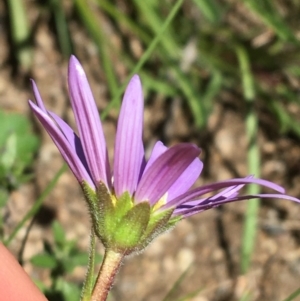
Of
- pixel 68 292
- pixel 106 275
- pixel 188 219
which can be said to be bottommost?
pixel 188 219

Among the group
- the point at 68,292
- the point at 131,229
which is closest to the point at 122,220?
the point at 131,229

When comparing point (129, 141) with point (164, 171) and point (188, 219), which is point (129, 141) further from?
point (188, 219)

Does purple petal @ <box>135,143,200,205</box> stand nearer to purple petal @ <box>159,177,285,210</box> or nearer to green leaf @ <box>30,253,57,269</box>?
purple petal @ <box>159,177,285,210</box>

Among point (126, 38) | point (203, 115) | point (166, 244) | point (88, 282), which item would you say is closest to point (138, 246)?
point (88, 282)

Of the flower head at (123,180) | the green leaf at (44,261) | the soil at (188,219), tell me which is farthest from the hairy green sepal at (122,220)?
the soil at (188,219)

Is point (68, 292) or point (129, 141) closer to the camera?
point (129, 141)

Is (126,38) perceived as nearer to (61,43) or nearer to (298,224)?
(61,43)

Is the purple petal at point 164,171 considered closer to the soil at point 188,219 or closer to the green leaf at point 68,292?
the green leaf at point 68,292
